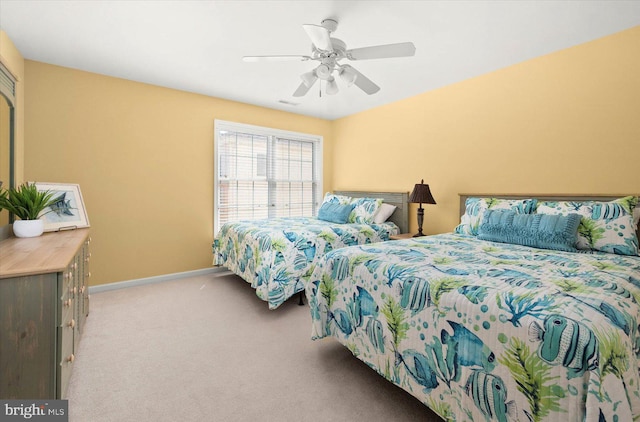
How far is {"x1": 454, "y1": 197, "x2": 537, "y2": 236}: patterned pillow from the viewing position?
2635 mm

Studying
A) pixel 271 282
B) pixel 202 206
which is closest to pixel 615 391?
pixel 271 282

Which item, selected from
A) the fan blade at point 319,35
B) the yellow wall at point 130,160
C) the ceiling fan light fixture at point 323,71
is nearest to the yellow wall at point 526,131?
the ceiling fan light fixture at point 323,71

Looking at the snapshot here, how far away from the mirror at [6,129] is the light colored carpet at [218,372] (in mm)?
Result: 1206

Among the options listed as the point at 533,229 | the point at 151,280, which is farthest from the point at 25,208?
the point at 533,229

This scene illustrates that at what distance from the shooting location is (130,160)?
3.53 m

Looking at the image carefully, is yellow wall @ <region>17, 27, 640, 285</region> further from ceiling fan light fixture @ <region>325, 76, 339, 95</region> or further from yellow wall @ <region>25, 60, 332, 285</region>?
ceiling fan light fixture @ <region>325, 76, 339, 95</region>

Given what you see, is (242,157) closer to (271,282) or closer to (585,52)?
(271,282)

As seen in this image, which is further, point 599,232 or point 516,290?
point 599,232

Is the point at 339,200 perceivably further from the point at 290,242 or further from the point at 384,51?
the point at 384,51

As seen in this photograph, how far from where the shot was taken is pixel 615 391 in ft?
3.10

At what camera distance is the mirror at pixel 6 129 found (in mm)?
2266

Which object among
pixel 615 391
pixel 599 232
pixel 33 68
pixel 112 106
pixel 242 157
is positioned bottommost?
pixel 615 391

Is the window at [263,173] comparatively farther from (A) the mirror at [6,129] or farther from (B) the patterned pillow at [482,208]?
(B) the patterned pillow at [482,208]

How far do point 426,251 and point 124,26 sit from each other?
9.52 ft
